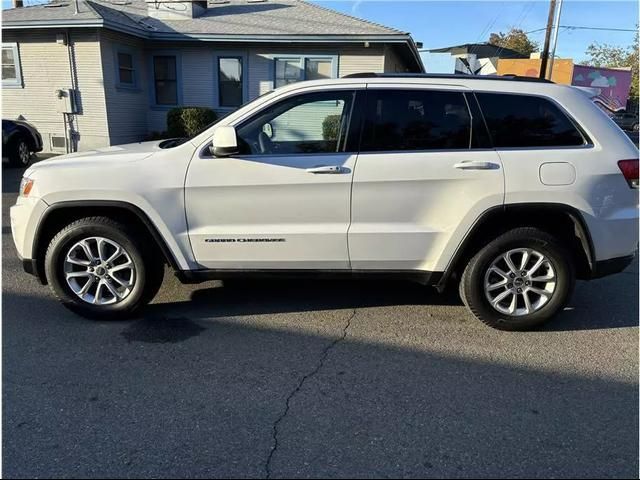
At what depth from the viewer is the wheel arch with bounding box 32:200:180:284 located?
3.78m

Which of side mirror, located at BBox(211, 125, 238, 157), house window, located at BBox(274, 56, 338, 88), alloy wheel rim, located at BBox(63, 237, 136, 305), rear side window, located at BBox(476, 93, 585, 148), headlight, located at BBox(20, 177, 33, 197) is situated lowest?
alloy wheel rim, located at BBox(63, 237, 136, 305)

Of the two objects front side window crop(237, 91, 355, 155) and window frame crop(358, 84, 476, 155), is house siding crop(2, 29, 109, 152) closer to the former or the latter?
front side window crop(237, 91, 355, 155)

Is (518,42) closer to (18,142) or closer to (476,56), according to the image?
(476,56)

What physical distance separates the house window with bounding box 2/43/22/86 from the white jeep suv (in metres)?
13.2

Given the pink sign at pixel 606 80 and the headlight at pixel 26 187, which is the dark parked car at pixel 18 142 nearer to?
the headlight at pixel 26 187

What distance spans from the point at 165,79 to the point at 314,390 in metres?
14.8

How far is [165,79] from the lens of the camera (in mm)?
15742

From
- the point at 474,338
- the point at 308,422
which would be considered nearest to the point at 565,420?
the point at 474,338

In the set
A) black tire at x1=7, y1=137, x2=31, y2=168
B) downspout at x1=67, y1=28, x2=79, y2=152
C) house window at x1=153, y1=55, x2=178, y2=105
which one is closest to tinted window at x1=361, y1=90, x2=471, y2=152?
black tire at x1=7, y1=137, x2=31, y2=168

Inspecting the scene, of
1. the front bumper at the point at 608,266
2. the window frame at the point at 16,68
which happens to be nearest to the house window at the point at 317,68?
the window frame at the point at 16,68

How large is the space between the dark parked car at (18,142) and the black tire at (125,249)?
30.0 feet

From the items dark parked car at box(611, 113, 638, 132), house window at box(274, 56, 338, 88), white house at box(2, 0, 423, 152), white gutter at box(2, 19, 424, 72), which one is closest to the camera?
white gutter at box(2, 19, 424, 72)

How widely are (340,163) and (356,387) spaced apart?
1594mm

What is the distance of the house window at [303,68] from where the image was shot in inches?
586
